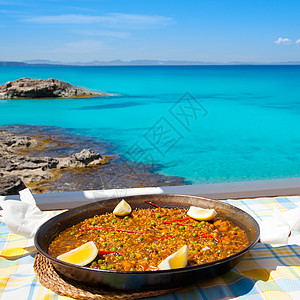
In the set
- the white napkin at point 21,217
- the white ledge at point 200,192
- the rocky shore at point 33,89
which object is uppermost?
the white napkin at point 21,217

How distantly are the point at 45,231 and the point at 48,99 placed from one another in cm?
1669

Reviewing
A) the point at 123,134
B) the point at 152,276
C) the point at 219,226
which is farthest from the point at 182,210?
the point at 123,134

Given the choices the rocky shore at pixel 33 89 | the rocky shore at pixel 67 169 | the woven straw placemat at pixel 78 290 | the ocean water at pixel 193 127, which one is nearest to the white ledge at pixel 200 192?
the woven straw placemat at pixel 78 290

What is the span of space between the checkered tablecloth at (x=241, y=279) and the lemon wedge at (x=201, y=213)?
15cm

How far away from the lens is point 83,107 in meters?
15.5

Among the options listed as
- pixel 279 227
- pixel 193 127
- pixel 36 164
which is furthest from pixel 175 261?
pixel 193 127

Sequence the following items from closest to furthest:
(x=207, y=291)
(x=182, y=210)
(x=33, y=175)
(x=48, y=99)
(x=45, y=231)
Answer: (x=207, y=291), (x=45, y=231), (x=182, y=210), (x=33, y=175), (x=48, y=99)

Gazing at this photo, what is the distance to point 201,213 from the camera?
3.47ft

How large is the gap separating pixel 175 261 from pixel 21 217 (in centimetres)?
50

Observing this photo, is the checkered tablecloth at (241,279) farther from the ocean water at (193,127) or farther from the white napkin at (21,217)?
the ocean water at (193,127)

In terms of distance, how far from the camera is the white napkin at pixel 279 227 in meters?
0.95

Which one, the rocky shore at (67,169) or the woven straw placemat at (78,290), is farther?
the rocky shore at (67,169)

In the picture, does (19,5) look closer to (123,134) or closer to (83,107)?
(83,107)

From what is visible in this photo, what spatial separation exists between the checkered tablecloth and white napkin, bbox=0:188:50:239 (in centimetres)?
7
